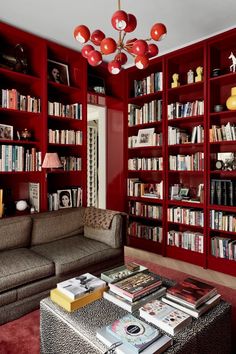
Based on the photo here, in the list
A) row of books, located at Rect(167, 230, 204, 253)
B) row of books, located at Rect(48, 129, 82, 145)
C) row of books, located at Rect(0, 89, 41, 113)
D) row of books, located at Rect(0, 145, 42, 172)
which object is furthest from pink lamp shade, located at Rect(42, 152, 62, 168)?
row of books, located at Rect(167, 230, 204, 253)

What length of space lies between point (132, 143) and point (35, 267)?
7.91ft

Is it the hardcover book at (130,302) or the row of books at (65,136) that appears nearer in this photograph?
the hardcover book at (130,302)

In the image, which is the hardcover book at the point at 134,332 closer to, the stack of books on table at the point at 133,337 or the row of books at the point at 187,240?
the stack of books on table at the point at 133,337

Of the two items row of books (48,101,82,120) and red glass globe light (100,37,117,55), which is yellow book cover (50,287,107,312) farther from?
row of books (48,101,82,120)

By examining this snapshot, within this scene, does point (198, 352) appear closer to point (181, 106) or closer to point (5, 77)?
point (181, 106)

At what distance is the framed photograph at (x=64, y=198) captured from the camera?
131 inches

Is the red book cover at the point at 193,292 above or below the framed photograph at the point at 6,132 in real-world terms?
below

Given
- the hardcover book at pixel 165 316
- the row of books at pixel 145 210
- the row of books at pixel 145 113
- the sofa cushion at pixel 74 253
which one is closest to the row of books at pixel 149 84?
the row of books at pixel 145 113

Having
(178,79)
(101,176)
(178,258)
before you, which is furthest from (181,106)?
(178,258)

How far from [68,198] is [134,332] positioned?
89.2 inches

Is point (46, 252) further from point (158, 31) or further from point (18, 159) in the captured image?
point (158, 31)

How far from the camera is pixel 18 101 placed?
2916 mm

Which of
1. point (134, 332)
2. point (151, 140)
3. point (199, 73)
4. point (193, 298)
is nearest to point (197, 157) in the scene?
point (151, 140)

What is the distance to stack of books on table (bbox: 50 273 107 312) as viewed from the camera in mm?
1540
